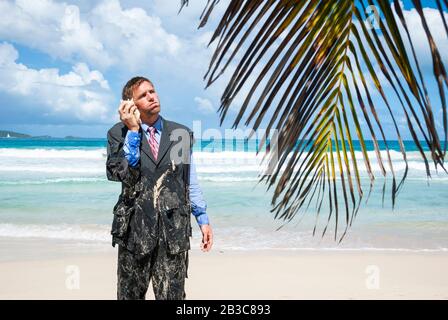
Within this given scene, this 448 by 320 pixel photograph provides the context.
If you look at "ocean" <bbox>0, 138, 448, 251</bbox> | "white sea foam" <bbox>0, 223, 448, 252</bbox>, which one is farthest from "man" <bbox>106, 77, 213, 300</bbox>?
Answer: "white sea foam" <bbox>0, 223, 448, 252</bbox>

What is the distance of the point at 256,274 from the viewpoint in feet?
20.2

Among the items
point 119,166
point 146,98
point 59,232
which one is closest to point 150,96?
point 146,98

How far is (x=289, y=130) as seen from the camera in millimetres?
695

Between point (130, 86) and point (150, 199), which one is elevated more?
point (130, 86)

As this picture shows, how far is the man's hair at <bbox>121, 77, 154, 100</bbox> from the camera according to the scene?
2473 mm

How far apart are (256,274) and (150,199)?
12.7 feet

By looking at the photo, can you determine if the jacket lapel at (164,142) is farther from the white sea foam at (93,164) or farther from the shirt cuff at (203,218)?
the white sea foam at (93,164)

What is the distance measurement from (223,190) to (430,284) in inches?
390

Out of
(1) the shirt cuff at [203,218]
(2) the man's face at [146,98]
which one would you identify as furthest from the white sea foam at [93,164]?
(2) the man's face at [146,98]

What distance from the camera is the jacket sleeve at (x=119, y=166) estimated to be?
242cm

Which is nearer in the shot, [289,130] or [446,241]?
[289,130]

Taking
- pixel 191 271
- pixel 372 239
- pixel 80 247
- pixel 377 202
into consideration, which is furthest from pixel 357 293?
pixel 377 202

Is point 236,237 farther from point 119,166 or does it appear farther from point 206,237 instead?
point 119,166
